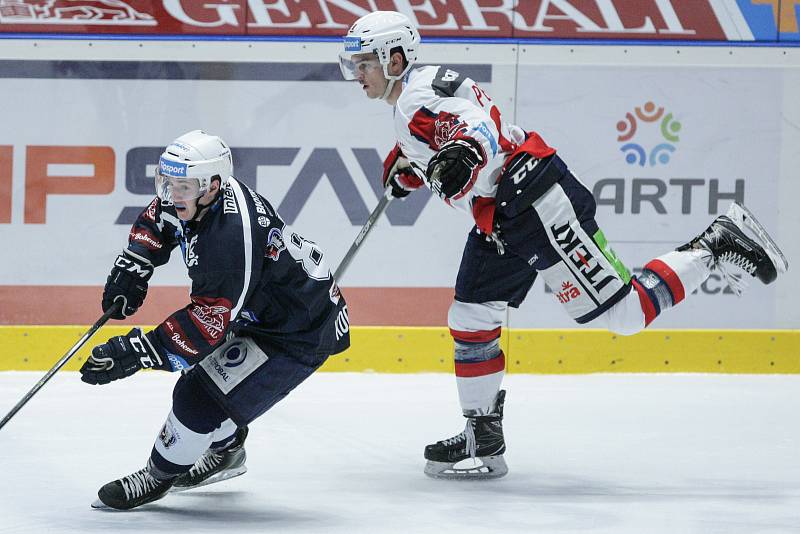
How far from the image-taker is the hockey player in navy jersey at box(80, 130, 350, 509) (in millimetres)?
2812

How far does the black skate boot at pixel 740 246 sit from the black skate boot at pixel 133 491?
1.78 metres

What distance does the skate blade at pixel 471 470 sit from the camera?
11.5 ft

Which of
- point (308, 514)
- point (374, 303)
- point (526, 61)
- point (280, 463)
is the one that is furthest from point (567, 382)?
point (308, 514)

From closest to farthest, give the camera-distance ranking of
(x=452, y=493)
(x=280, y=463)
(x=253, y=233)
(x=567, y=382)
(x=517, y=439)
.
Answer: (x=253, y=233) < (x=452, y=493) < (x=280, y=463) < (x=517, y=439) < (x=567, y=382)

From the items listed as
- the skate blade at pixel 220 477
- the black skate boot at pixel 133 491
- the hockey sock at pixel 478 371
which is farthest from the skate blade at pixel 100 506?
the hockey sock at pixel 478 371

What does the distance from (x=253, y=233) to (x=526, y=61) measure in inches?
101

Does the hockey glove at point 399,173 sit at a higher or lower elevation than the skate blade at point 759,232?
higher

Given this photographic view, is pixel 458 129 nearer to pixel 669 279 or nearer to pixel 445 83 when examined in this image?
pixel 445 83

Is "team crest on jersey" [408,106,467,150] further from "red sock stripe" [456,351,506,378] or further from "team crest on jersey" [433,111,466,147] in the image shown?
"red sock stripe" [456,351,506,378]

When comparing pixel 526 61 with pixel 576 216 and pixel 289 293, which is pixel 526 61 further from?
pixel 289 293

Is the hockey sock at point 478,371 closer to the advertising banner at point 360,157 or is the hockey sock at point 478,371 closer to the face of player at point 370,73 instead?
the face of player at point 370,73

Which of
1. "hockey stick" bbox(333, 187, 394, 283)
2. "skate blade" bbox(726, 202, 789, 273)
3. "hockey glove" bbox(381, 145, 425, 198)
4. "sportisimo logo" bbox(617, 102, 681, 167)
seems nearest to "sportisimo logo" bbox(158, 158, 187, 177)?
"hockey glove" bbox(381, 145, 425, 198)

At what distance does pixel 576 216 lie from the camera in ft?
11.3

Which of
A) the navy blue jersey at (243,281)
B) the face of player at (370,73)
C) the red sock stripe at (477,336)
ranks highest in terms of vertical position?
the face of player at (370,73)
